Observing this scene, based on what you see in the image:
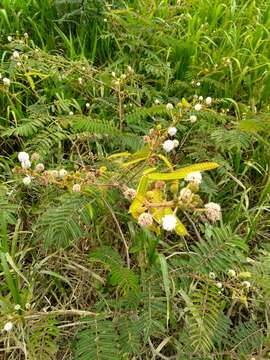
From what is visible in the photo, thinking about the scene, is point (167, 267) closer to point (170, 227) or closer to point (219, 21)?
point (170, 227)

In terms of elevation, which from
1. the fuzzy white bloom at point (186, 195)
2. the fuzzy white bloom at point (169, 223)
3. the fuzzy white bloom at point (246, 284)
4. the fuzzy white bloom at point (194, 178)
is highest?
the fuzzy white bloom at point (194, 178)

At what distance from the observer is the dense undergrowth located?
1.46m

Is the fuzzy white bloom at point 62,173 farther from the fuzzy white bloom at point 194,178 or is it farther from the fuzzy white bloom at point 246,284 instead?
the fuzzy white bloom at point 246,284

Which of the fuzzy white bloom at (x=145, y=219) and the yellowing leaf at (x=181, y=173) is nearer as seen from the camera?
the fuzzy white bloom at (x=145, y=219)

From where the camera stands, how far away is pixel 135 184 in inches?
60.2

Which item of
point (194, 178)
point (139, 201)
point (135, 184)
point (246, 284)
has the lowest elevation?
point (246, 284)

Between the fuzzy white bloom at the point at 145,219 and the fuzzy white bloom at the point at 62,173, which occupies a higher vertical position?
the fuzzy white bloom at the point at 145,219

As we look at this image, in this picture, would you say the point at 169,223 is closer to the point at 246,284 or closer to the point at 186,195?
the point at 186,195

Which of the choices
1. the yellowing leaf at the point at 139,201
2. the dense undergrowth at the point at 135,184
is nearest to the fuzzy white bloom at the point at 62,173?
the dense undergrowth at the point at 135,184

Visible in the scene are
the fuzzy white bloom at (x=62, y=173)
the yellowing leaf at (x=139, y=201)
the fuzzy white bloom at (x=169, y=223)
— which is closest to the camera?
the fuzzy white bloom at (x=169, y=223)

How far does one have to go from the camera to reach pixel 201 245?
1549 millimetres

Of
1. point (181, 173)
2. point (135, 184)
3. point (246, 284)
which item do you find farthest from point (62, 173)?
point (246, 284)

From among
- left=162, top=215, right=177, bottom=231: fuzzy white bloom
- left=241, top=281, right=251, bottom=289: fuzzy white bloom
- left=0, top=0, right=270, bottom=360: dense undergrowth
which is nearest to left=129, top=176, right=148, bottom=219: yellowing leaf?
left=0, top=0, right=270, bottom=360: dense undergrowth

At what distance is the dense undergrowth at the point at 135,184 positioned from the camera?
1.46m
